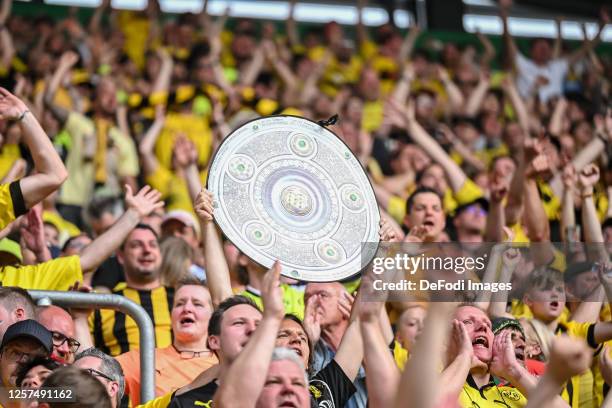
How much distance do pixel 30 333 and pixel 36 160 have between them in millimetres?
1191

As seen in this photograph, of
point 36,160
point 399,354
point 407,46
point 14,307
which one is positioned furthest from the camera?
point 407,46

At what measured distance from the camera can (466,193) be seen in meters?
8.59

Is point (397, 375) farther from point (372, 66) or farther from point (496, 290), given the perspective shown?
point (372, 66)

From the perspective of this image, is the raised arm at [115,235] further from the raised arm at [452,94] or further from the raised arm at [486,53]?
the raised arm at [486,53]

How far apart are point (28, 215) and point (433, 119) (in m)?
6.17

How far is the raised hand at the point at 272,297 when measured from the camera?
3990 mm

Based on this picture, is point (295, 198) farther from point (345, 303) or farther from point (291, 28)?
point (291, 28)

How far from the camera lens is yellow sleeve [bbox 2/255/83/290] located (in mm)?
6016

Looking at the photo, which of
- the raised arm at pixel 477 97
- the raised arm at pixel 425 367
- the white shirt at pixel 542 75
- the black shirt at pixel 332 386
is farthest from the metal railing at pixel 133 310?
the white shirt at pixel 542 75

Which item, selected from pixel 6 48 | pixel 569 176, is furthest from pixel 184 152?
pixel 6 48

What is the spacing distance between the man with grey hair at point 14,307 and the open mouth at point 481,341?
6.71 ft

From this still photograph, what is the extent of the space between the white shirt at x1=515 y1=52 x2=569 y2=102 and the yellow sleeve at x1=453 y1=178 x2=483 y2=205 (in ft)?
13.6

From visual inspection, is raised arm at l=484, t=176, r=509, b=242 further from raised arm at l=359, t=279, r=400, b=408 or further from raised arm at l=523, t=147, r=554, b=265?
raised arm at l=359, t=279, r=400, b=408

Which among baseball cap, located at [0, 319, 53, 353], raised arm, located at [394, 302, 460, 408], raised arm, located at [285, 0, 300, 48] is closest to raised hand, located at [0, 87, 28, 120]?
baseball cap, located at [0, 319, 53, 353]
